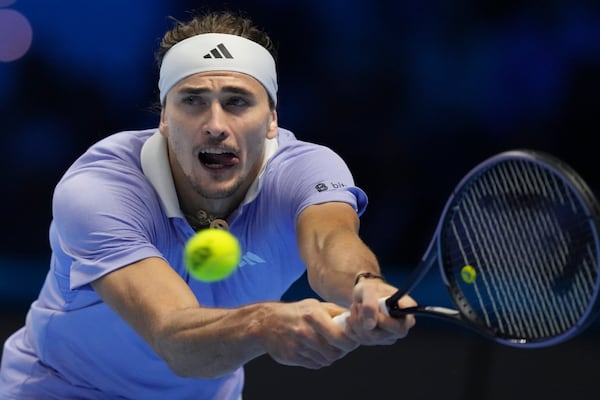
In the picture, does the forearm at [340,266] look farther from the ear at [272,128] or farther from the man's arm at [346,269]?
the ear at [272,128]

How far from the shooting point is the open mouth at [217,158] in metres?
3.57

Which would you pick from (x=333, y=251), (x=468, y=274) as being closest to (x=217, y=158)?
(x=333, y=251)

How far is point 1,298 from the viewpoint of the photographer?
6148mm

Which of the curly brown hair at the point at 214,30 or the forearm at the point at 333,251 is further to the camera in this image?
the curly brown hair at the point at 214,30

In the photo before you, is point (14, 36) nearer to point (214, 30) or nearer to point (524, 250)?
point (214, 30)

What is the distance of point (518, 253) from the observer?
290cm

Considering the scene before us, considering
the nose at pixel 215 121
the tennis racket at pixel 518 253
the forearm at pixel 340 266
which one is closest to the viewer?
the tennis racket at pixel 518 253

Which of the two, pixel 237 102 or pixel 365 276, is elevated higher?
pixel 237 102

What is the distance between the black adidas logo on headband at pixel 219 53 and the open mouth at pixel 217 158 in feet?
1.09

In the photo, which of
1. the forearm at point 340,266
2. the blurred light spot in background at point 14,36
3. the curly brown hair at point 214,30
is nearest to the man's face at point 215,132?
the curly brown hair at point 214,30

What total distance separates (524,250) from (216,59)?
1.33 meters

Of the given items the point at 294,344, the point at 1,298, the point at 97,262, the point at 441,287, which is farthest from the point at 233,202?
the point at 1,298

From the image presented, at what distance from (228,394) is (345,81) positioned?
2.82m

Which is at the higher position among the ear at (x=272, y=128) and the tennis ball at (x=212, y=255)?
the ear at (x=272, y=128)
